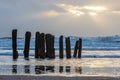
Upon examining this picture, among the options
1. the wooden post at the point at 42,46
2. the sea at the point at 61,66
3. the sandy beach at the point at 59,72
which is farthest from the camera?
the wooden post at the point at 42,46

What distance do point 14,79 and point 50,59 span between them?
12155 millimetres

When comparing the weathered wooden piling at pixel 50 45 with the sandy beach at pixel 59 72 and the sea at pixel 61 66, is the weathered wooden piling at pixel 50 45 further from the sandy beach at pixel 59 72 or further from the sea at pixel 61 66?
the sandy beach at pixel 59 72

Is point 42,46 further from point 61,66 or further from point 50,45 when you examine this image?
point 61,66

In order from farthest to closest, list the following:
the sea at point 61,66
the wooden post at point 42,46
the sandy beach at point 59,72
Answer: the wooden post at point 42,46
the sea at point 61,66
the sandy beach at point 59,72

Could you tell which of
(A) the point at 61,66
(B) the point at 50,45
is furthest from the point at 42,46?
(A) the point at 61,66

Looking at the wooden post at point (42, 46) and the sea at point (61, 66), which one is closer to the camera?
the sea at point (61, 66)

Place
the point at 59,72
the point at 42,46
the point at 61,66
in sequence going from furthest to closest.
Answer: the point at 42,46
the point at 61,66
the point at 59,72

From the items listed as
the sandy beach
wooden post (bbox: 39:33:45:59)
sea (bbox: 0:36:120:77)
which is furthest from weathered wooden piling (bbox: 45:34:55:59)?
the sandy beach

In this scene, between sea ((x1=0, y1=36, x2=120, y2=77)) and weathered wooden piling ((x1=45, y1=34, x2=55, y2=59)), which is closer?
sea ((x1=0, y1=36, x2=120, y2=77))

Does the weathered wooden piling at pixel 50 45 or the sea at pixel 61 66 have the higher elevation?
the weathered wooden piling at pixel 50 45

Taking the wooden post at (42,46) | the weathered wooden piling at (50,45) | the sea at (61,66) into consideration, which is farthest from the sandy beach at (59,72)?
the weathered wooden piling at (50,45)

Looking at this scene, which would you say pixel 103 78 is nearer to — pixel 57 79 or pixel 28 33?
pixel 57 79

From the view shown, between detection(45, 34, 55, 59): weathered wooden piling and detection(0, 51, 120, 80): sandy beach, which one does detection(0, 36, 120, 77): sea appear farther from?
detection(45, 34, 55, 59): weathered wooden piling

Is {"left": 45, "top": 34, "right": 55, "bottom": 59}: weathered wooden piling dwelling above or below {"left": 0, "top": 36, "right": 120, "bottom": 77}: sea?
above
